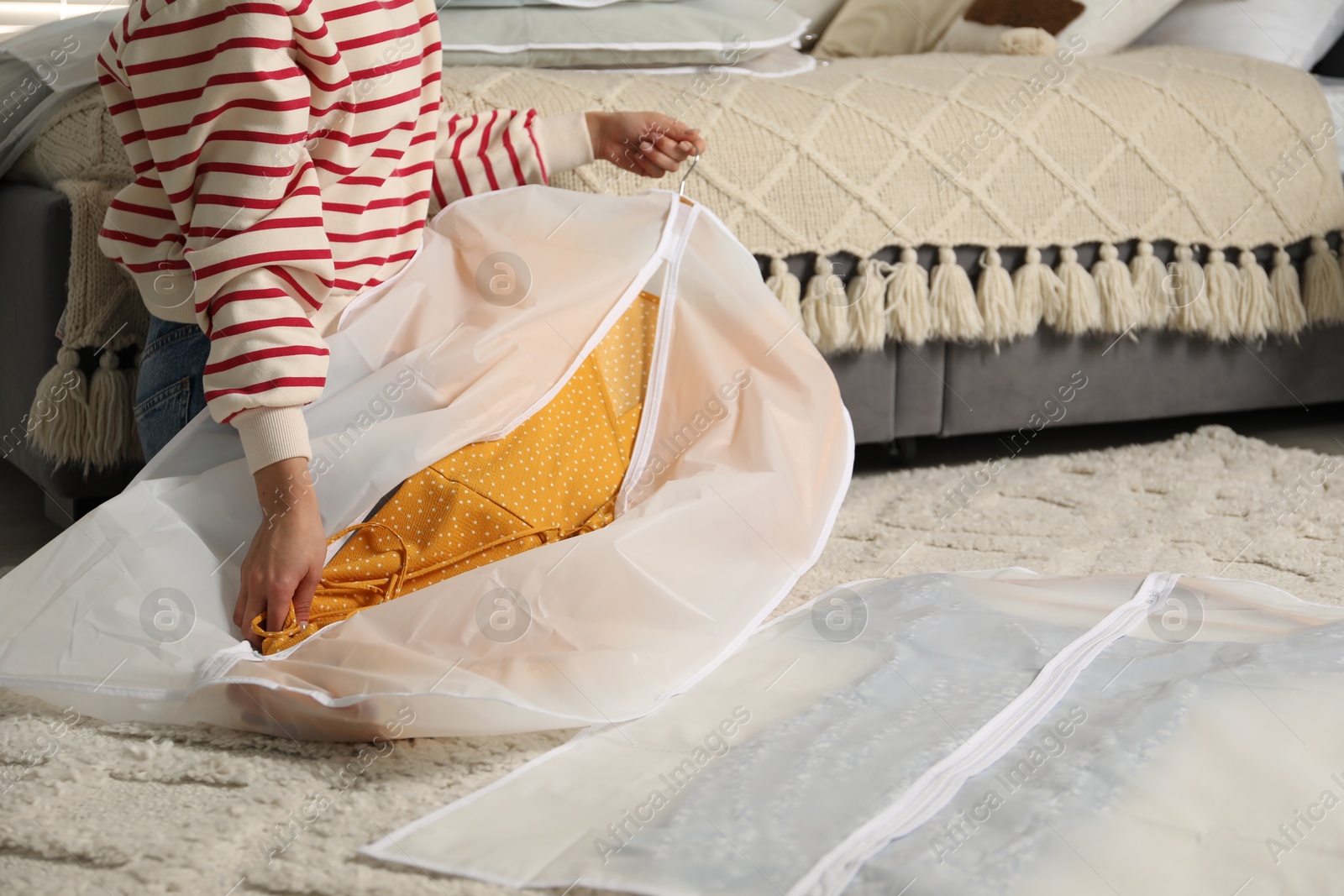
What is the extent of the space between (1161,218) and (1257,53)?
1.52ft

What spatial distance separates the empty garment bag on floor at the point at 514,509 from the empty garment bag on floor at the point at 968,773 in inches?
2.2

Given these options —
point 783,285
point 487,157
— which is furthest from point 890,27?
point 487,157

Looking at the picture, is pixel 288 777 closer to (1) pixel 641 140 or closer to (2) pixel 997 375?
(1) pixel 641 140

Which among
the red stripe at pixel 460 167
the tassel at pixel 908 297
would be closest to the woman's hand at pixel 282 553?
the red stripe at pixel 460 167

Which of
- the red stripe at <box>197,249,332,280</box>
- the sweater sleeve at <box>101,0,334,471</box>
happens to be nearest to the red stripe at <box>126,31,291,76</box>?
the sweater sleeve at <box>101,0,334,471</box>

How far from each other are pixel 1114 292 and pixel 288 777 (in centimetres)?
108

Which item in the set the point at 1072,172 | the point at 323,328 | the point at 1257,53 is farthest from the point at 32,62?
the point at 1257,53

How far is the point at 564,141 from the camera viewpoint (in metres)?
1.09

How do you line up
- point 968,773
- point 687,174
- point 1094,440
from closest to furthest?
point 968,773 → point 687,174 → point 1094,440

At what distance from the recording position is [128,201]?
862 mm

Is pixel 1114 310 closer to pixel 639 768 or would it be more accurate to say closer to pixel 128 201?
pixel 639 768

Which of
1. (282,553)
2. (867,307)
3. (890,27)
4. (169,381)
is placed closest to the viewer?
(282,553)

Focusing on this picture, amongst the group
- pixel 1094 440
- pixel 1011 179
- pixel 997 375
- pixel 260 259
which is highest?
pixel 260 259

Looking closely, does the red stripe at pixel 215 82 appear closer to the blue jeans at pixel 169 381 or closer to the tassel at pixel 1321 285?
the blue jeans at pixel 169 381
